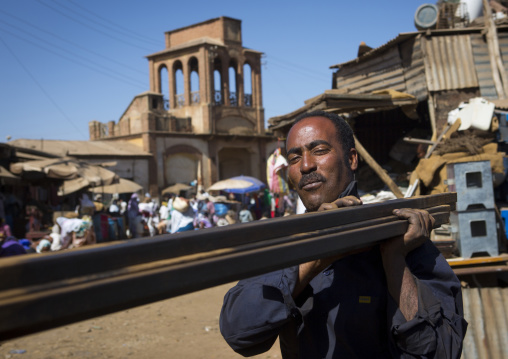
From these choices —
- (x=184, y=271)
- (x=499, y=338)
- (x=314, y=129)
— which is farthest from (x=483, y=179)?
(x=184, y=271)

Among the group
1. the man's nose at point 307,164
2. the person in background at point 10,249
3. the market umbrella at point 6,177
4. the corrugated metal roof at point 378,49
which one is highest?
the corrugated metal roof at point 378,49

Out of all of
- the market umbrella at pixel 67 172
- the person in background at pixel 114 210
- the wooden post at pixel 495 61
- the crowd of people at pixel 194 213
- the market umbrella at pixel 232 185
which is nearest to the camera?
the wooden post at pixel 495 61

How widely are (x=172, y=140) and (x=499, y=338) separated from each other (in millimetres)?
24503

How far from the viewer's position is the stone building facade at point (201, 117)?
26719 mm

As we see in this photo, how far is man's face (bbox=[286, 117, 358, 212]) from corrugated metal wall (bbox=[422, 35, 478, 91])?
7.74 meters

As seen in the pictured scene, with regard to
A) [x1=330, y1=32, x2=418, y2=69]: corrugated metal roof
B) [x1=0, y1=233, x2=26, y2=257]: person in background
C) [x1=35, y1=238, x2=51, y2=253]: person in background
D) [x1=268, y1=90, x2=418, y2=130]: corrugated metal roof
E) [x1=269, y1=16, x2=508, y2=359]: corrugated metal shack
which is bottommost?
[x1=35, y1=238, x2=51, y2=253]: person in background

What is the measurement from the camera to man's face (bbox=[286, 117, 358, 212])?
5.43 feet

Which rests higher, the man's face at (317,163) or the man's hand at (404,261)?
the man's face at (317,163)

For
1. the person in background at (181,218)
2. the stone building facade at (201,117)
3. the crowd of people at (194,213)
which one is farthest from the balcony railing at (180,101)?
the person in background at (181,218)

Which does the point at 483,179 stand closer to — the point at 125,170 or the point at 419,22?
the point at 419,22

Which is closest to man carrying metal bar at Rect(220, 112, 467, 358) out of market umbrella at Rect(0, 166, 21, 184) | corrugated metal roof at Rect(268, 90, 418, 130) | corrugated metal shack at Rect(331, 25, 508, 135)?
corrugated metal roof at Rect(268, 90, 418, 130)

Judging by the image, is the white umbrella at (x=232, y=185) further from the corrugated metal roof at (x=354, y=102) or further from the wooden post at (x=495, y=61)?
the wooden post at (x=495, y=61)

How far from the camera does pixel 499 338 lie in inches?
142

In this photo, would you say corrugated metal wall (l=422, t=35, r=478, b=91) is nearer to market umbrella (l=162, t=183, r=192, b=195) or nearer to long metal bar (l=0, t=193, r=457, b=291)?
long metal bar (l=0, t=193, r=457, b=291)
